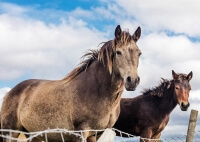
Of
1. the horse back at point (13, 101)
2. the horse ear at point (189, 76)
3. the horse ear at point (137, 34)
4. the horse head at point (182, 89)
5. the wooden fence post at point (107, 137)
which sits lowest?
the wooden fence post at point (107, 137)

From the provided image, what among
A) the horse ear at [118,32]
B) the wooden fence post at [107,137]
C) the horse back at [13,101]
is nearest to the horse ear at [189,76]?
the horse back at [13,101]

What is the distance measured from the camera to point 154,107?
38.1 feet

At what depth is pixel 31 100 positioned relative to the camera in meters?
7.44

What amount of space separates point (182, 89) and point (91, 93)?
5374 mm

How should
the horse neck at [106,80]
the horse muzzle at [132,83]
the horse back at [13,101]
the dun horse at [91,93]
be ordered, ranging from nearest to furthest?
the horse muzzle at [132,83] → the dun horse at [91,93] → the horse neck at [106,80] → the horse back at [13,101]

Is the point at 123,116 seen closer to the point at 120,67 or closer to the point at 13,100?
the point at 13,100

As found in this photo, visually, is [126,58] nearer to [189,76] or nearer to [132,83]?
[132,83]

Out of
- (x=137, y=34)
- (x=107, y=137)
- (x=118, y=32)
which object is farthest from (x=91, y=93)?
(x=107, y=137)

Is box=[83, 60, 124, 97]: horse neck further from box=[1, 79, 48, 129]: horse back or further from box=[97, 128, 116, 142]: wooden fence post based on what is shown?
box=[97, 128, 116, 142]: wooden fence post

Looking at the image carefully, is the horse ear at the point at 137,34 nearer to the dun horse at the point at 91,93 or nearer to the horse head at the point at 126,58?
the dun horse at the point at 91,93

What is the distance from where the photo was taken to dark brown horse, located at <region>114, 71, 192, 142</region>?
11.2 meters

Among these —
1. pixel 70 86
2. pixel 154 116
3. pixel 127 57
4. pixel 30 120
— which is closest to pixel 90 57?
pixel 70 86

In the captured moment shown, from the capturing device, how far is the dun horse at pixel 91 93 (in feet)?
20.7

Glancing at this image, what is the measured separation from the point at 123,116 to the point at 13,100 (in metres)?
4.58
